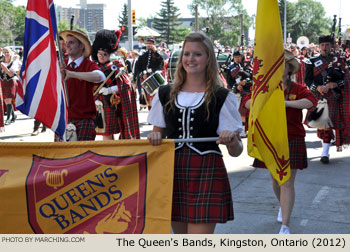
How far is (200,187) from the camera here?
11.9 ft

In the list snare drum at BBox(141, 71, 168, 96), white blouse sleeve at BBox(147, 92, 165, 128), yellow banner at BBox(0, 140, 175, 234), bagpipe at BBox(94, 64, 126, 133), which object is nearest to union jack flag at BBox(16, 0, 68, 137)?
yellow banner at BBox(0, 140, 175, 234)

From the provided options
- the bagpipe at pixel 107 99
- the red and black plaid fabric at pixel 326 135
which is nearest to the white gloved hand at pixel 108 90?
the bagpipe at pixel 107 99

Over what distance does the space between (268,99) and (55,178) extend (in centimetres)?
150

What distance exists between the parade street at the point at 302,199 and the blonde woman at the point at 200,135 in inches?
72.3

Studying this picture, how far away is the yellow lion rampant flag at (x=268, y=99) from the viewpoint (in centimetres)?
395

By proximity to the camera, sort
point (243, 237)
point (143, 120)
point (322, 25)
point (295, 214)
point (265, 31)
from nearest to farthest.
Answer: point (243, 237), point (265, 31), point (295, 214), point (143, 120), point (322, 25)

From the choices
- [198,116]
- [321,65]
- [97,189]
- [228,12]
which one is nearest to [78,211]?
[97,189]

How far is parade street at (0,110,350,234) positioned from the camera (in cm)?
577

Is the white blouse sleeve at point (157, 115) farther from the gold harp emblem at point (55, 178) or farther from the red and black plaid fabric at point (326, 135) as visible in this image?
the red and black plaid fabric at point (326, 135)

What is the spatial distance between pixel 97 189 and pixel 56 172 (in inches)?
11.1

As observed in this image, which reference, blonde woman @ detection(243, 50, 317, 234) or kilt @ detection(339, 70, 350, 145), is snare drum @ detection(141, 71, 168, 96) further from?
blonde woman @ detection(243, 50, 317, 234)

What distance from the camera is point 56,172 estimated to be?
373cm

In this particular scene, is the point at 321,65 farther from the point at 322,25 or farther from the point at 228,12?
the point at 322,25

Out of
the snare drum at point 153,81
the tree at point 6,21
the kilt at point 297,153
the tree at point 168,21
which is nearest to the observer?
the kilt at point 297,153
